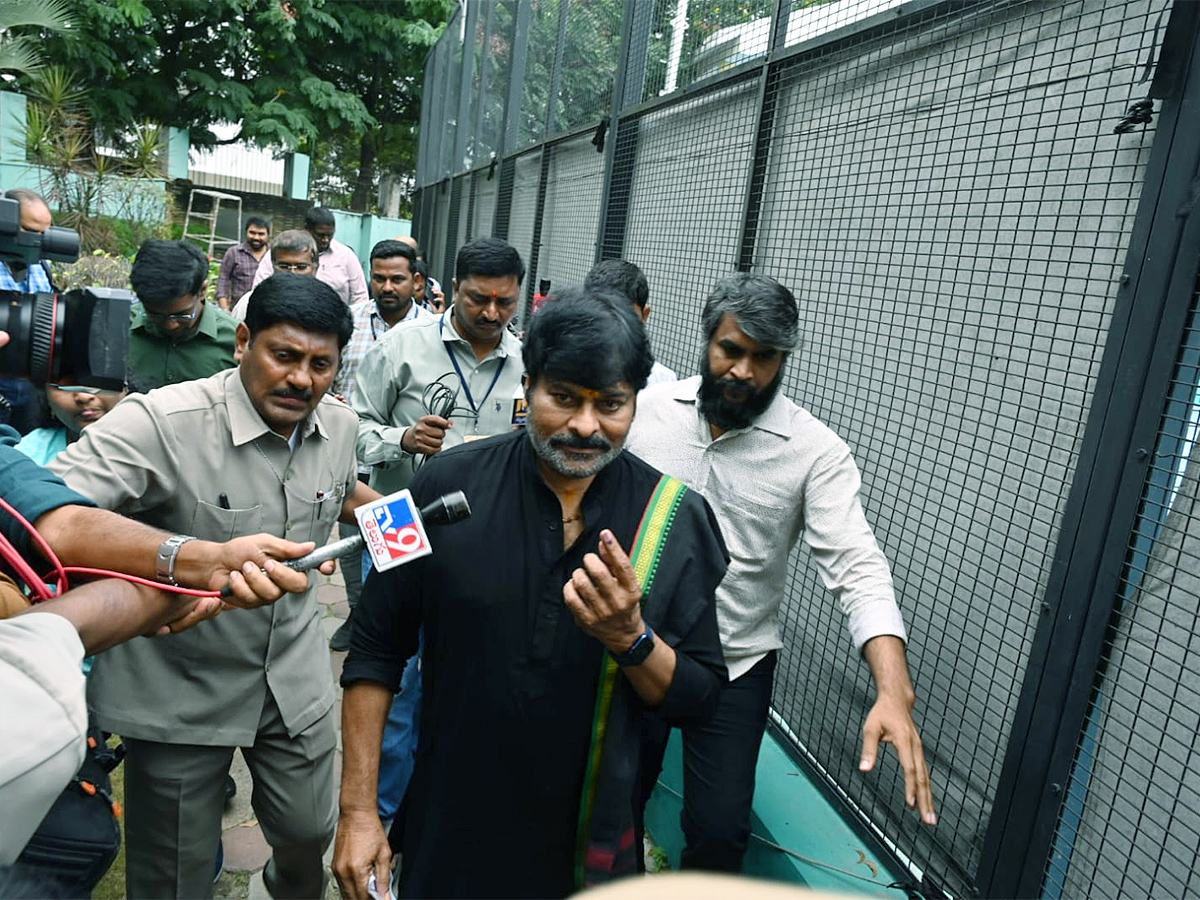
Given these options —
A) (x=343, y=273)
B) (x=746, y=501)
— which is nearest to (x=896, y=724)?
(x=746, y=501)

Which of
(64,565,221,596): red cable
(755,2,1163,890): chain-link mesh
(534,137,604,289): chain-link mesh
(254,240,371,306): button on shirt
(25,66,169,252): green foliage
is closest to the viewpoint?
(64,565,221,596): red cable

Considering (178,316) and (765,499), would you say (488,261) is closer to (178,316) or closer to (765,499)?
(178,316)

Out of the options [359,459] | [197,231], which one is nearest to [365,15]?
[197,231]

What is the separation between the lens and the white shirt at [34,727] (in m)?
0.97

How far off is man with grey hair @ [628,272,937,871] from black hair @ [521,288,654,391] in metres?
0.86

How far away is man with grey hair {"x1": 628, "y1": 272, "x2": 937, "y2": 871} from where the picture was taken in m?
2.53

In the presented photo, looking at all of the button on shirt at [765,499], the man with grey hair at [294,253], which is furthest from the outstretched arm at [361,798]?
the man with grey hair at [294,253]

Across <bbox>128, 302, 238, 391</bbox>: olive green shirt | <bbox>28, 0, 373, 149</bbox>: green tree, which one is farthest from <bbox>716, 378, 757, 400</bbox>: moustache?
<bbox>28, 0, 373, 149</bbox>: green tree

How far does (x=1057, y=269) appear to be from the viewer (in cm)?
234

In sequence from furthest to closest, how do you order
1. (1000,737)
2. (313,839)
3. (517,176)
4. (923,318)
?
(517,176), (923,318), (313,839), (1000,737)

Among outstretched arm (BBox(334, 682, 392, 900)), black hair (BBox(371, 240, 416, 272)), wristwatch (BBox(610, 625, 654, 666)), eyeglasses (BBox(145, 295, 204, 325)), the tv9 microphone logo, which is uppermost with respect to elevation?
black hair (BBox(371, 240, 416, 272))

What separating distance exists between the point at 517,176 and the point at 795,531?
22.3ft

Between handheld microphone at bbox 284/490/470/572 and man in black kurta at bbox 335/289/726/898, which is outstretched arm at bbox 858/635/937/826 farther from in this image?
handheld microphone at bbox 284/490/470/572

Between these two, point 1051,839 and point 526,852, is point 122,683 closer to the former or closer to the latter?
point 526,852
